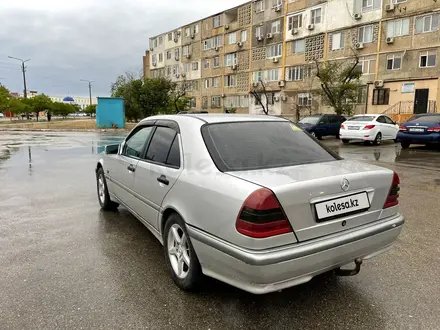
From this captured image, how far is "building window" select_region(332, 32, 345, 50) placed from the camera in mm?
30812

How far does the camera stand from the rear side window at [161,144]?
3381mm

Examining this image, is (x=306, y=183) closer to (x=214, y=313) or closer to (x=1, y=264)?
(x=214, y=313)

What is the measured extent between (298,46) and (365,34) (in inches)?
280

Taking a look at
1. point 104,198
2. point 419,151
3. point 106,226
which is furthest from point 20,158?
point 419,151

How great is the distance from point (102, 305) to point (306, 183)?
1.88 metres

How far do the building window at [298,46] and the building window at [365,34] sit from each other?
5911mm

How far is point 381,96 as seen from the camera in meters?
28.2

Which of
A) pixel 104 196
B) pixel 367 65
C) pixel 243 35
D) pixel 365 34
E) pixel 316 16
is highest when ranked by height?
pixel 243 35

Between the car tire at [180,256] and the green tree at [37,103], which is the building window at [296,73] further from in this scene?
the green tree at [37,103]

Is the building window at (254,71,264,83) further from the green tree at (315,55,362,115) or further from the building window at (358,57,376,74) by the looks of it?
the green tree at (315,55,362,115)

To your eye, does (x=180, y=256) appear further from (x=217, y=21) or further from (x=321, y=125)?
(x=217, y=21)

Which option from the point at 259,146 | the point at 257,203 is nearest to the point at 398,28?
the point at 259,146

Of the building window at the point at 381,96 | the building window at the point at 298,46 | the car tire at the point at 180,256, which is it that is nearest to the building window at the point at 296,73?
the building window at the point at 298,46

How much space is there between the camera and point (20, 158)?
1133 cm
